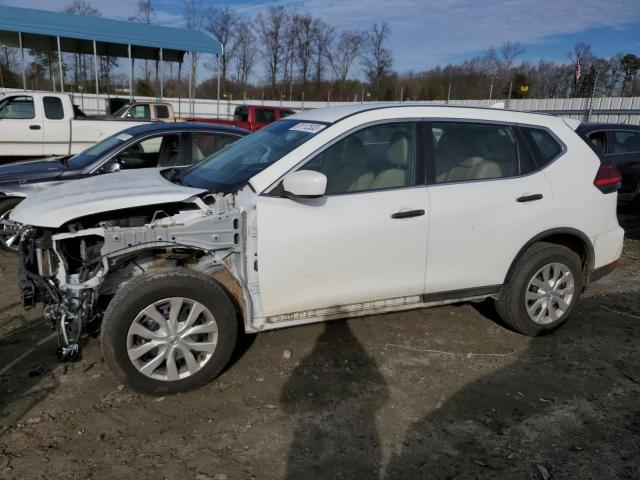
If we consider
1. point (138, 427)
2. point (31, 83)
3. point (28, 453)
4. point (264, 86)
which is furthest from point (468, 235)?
point (264, 86)

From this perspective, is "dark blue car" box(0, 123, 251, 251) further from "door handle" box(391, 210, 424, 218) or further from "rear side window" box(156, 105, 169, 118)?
"rear side window" box(156, 105, 169, 118)

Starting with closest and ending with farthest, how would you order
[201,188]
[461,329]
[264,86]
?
1. [201,188]
2. [461,329]
3. [264,86]

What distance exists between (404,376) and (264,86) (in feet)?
169

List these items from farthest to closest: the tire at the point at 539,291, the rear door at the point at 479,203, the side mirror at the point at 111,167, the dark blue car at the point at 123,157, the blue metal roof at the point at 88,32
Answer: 1. the blue metal roof at the point at 88,32
2. the side mirror at the point at 111,167
3. the dark blue car at the point at 123,157
4. the tire at the point at 539,291
5. the rear door at the point at 479,203

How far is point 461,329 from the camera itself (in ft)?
14.9

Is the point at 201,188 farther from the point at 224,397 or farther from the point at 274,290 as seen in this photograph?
the point at 224,397

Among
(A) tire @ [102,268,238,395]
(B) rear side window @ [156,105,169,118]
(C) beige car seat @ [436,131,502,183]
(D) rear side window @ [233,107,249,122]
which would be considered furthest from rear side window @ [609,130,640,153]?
(B) rear side window @ [156,105,169,118]

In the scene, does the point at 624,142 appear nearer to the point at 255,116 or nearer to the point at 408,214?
the point at 408,214

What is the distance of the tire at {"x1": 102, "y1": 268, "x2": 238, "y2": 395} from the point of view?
3129 mm

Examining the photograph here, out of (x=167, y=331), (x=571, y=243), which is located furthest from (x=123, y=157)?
(x=571, y=243)

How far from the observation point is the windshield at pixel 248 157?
143 inches

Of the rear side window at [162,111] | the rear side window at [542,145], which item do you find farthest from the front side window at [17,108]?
the rear side window at [542,145]

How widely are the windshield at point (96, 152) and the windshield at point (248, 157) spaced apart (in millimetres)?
2518

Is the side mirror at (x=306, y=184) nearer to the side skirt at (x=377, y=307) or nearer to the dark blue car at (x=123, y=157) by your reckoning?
the side skirt at (x=377, y=307)
